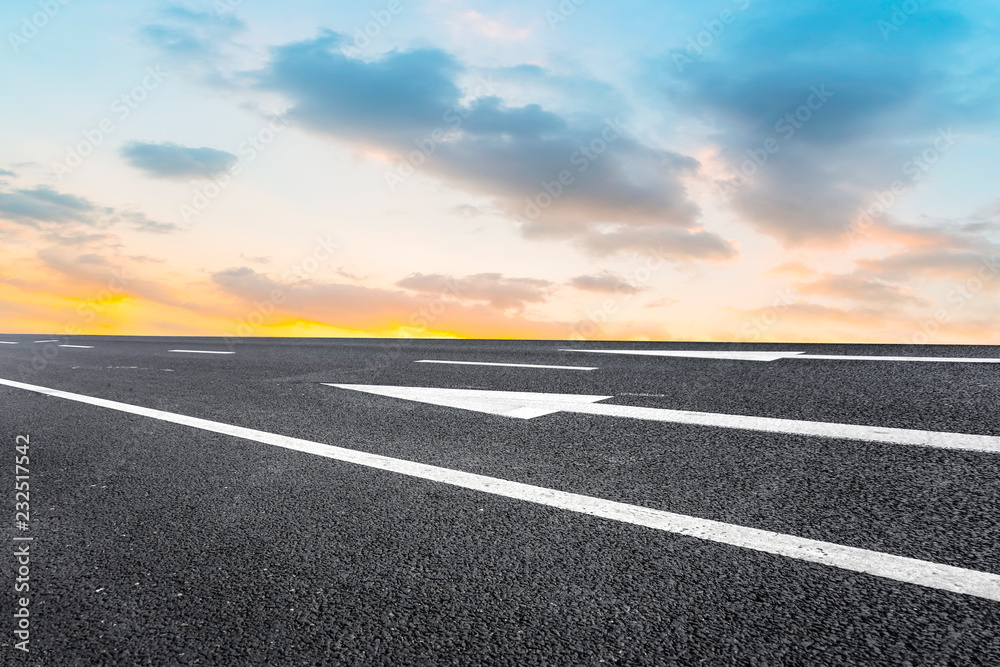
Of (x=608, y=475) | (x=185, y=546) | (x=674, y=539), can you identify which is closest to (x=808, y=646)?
(x=674, y=539)

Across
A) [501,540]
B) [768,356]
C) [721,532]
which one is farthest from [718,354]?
[501,540]

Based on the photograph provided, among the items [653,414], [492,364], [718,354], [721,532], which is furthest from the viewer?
[492,364]

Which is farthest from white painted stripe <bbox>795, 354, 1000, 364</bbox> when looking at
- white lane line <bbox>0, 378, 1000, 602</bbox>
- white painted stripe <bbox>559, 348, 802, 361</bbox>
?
white lane line <bbox>0, 378, 1000, 602</bbox>

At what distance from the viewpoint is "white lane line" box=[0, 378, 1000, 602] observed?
225cm

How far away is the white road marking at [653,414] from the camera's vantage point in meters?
4.04

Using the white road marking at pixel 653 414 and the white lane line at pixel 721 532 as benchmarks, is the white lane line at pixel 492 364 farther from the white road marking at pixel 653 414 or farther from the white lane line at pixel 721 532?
the white lane line at pixel 721 532

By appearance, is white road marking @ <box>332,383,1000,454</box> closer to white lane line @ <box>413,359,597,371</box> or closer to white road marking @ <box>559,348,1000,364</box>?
white lane line @ <box>413,359,597,371</box>

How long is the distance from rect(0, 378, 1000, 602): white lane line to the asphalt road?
0.07 meters

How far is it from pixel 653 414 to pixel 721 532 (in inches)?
95.4

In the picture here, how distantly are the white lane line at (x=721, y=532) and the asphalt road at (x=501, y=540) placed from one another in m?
0.07

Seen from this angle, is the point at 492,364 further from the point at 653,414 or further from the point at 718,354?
the point at 653,414

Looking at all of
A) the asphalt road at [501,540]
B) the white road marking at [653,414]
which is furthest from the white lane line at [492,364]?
the asphalt road at [501,540]

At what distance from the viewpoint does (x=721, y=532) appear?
2.69m

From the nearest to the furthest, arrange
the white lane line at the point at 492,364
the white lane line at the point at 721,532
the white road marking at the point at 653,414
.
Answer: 1. the white lane line at the point at 721,532
2. the white road marking at the point at 653,414
3. the white lane line at the point at 492,364
